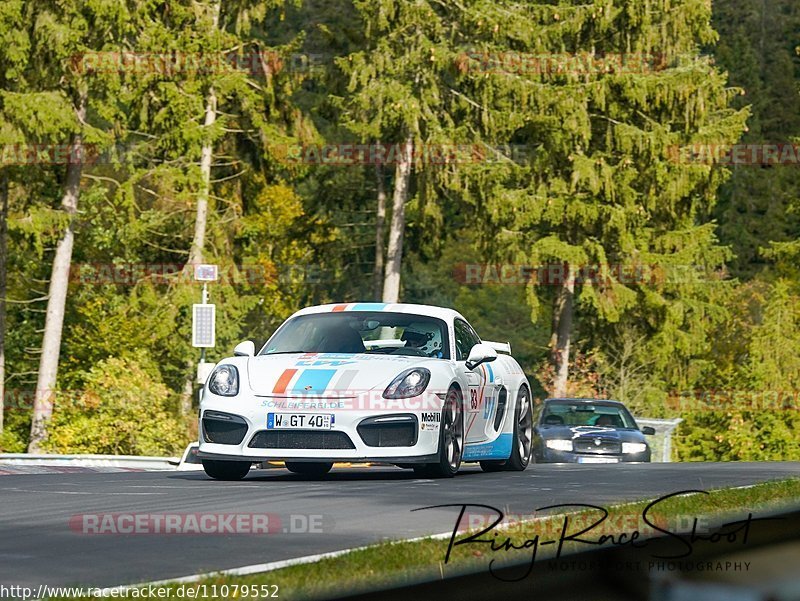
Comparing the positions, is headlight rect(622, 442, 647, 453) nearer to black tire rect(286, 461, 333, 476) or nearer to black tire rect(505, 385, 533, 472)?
black tire rect(505, 385, 533, 472)

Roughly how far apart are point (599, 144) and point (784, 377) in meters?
9.64

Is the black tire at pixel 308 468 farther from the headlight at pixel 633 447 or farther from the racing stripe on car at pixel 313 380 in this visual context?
the headlight at pixel 633 447

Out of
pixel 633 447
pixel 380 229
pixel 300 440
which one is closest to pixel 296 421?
pixel 300 440

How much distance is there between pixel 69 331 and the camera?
49.4m

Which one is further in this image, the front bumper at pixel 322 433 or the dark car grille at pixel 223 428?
the dark car grille at pixel 223 428

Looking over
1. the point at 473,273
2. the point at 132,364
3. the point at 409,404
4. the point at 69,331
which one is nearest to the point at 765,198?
the point at 473,273

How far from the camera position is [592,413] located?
26.1 meters

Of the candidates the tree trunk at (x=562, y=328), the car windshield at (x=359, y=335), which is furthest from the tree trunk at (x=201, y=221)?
the car windshield at (x=359, y=335)

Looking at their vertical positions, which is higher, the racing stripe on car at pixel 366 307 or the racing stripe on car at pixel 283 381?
the racing stripe on car at pixel 366 307

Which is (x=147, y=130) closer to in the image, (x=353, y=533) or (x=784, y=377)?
(x=784, y=377)

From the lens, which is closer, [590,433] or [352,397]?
[352,397]

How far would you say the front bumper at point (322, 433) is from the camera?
13305mm

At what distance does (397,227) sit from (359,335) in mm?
32430

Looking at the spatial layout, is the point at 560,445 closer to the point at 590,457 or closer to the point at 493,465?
the point at 590,457
